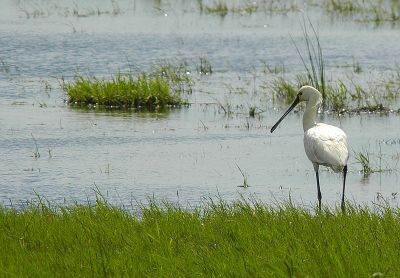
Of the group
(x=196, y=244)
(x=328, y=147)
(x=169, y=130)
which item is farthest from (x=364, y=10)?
(x=196, y=244)

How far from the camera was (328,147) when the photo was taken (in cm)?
734

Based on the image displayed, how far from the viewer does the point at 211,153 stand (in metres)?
10.0

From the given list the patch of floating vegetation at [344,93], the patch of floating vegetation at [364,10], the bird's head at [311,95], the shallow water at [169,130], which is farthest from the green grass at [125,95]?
the patch of floating vegetation at [364,10]

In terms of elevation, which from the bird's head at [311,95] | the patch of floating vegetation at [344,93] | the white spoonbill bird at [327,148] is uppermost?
the bird's head at [311,95]

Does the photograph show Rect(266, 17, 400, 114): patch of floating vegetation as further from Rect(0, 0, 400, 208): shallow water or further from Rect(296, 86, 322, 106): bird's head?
Rect(296, 86, 322, 106): bird's head

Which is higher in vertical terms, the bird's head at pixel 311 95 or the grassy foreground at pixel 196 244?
the bird's head at pixel 311 95

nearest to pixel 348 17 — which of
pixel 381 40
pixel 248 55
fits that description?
pixel 381 40

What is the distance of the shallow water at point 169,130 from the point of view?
26.8 feet

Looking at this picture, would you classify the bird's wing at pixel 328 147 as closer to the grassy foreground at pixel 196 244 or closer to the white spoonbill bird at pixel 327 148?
the white spoonbill bird at pixel 327 148

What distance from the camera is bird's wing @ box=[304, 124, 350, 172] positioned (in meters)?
7.23

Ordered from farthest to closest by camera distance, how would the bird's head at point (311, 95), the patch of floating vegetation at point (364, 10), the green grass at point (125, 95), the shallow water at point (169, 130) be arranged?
1. the patch of floating vegetation at point (364, 10)
2. the green grass at point (125, 95)
3. the bird's head at point (311, 95)
4. the shallow water at point (169, 130)

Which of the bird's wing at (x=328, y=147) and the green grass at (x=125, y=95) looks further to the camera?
the green grass at (x=125, y=95)

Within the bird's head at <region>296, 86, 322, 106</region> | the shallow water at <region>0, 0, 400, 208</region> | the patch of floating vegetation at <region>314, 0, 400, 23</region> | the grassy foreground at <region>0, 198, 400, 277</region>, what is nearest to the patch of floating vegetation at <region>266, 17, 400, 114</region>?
the shallow water at <region>0, 0, 400, 208</region>

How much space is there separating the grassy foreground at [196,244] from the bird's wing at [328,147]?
3.84 ft
